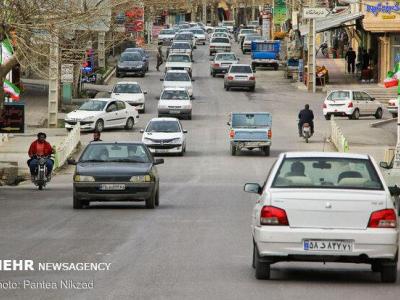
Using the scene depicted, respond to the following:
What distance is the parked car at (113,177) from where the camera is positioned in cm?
2720

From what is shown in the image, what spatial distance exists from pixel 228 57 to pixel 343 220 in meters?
73.5

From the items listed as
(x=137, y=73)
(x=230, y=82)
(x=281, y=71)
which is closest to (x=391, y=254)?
(x=230, y=82)

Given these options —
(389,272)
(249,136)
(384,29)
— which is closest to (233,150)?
(249,136)

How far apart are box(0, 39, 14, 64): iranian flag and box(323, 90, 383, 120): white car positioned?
83.6 ft

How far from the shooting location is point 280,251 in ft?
48.4

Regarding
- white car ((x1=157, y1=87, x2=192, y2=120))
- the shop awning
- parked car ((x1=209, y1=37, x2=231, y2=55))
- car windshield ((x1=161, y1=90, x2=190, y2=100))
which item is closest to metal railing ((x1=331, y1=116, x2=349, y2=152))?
white car ((x1=157, y1=87, x2=192, y2=120))

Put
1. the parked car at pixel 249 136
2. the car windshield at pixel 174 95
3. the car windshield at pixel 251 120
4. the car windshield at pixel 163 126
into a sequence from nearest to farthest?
the parked car at pixel 249 136 < the car windshield at pixel 163 126 < the car windshield at pixel 251 120 < the car windshield at pixel 174 95

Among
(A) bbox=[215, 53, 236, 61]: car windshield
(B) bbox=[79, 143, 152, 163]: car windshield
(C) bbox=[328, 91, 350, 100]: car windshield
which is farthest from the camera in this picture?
(A) bbox=[215, 53, 236, 61]: car windshield

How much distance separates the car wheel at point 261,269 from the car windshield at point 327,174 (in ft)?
2.88

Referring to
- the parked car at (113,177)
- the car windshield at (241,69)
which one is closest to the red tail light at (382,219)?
the parked car at (113,177)

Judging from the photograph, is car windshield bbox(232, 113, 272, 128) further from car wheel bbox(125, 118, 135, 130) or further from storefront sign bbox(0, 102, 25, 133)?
storefront sign bbox(0, 102, 25, 133)

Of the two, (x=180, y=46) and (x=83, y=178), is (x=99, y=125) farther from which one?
(x=180, y=46)

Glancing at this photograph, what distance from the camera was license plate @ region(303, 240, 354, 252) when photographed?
14680 millimetres

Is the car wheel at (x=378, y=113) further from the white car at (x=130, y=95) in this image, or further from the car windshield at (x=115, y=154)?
the car windshield at (x=115, y=154)
